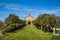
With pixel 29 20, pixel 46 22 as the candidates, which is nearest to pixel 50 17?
pixel 46 22

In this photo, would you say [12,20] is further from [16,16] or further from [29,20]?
[29,20]

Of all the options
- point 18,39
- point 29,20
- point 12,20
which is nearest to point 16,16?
point 12,20

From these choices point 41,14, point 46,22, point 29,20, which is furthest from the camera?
point 29,20

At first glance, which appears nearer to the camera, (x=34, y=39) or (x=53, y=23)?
(x=34, y=39)

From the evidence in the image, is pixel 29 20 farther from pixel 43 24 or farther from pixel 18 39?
pixel 18 39

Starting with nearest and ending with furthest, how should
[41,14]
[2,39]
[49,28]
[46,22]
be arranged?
[2,39] → [49,28] → [46,22] → [41,14]

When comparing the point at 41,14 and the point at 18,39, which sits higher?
the point at 41,14

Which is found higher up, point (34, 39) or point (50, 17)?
point (50, 17)

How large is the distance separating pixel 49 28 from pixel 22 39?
13238 mm

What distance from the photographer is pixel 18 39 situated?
2373 cm

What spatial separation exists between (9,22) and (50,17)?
864cm

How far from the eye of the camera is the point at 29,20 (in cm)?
7981

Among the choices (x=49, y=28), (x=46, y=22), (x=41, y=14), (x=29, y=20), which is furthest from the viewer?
(x=29, y=20)

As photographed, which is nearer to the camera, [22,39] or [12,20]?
[22,39]
